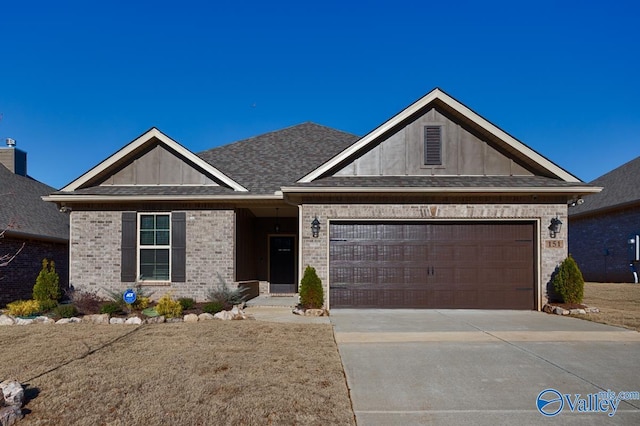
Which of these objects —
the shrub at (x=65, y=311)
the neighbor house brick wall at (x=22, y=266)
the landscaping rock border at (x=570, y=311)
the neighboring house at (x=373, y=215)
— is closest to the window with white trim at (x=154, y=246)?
the neighboring house at (x=373, y=215)

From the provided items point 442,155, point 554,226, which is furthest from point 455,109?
point 554,226

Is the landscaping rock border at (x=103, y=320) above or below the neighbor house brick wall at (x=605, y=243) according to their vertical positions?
below

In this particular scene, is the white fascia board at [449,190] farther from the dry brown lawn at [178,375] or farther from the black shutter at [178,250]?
the dry brown lawn at [178,375]

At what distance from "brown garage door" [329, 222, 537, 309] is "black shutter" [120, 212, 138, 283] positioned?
18.8 ft

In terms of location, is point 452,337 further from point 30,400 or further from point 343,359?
point 30,400

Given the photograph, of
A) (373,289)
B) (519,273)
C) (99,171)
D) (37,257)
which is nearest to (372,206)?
(373,289)

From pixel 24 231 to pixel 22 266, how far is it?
1.20 meters

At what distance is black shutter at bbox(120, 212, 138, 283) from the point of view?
12.6 m

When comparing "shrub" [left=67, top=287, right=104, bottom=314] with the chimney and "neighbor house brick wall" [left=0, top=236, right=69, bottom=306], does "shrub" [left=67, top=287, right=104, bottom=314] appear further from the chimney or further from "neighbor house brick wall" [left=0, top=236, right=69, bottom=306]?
the chimney

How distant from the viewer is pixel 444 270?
11648 millimetres

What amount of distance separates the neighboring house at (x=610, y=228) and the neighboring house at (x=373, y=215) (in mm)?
10335

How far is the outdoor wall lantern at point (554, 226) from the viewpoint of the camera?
37.5 feet

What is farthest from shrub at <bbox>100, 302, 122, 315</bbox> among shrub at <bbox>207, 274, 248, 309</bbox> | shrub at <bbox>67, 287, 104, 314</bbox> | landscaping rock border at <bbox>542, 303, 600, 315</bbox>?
landscaping rock border at <bbox>542, 303, 600, 315</bbox>

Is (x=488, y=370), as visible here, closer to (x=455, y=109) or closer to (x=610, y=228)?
(x=455, y=109)
